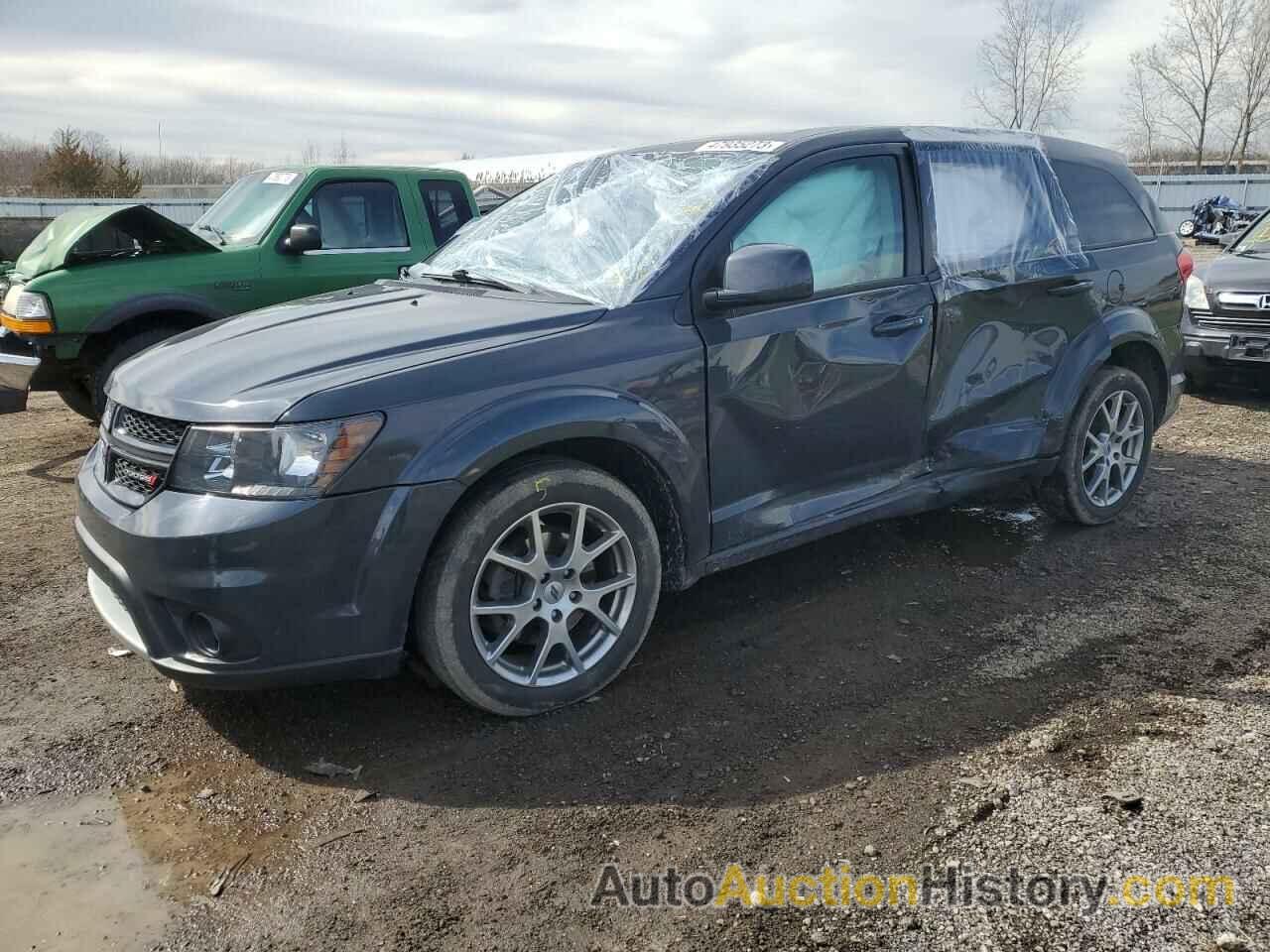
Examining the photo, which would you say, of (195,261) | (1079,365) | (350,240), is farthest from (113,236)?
(1079,365)

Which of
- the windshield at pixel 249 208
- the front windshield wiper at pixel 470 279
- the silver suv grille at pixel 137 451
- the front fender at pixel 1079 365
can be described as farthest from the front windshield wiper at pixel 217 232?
the front fender at pixel 1079 365

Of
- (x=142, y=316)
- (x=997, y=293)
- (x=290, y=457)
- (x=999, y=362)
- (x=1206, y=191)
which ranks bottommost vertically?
(x=290, y=457)

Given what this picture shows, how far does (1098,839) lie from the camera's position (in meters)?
2.54

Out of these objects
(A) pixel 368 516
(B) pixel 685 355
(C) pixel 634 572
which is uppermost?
(B) pixel 685 355

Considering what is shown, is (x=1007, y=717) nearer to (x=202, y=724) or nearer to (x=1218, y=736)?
(x=1218, y=736)

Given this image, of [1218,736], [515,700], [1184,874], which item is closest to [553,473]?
[515,700]

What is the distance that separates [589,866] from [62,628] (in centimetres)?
262

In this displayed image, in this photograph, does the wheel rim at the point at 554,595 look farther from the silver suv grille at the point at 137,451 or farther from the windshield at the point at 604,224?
the silver suv grille at the point at 137,451

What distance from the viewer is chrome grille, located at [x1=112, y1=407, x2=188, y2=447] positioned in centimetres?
293

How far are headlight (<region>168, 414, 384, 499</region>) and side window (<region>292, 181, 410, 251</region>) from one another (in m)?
5.10

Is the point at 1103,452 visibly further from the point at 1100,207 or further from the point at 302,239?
the point at 302,239

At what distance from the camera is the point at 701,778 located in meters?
2.86

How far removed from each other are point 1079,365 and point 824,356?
62.4 inches

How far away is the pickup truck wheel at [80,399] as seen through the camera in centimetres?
671
